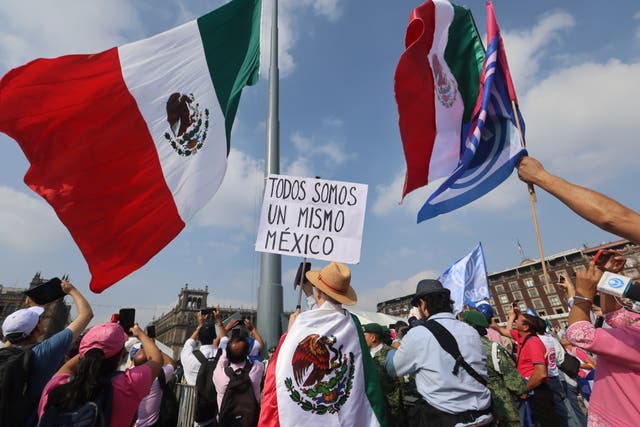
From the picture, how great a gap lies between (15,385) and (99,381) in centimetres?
51

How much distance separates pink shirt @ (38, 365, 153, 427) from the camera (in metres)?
2.11

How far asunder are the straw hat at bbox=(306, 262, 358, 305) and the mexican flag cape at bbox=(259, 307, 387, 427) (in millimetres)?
127

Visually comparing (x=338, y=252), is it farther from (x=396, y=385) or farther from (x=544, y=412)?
(x=544, y=412)

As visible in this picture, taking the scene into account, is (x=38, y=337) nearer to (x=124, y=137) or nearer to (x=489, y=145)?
(x=124, y=137)

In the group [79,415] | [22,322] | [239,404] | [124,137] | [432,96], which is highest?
[432,96]

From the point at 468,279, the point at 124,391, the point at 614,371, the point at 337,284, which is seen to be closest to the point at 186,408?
the point at 124,391

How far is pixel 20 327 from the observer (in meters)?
2.46

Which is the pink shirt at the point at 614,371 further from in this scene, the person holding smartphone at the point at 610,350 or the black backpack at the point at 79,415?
the black backpack at the point at 79,415

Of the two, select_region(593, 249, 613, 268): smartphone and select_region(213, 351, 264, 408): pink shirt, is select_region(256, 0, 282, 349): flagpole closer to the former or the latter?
select_region(213, 351, 264, 408): pink shirt

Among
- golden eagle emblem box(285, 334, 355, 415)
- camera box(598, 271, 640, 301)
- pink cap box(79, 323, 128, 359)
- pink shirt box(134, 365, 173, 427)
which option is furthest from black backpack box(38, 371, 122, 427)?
camera box(598, 271, 640, 301)

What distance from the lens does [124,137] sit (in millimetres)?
4305

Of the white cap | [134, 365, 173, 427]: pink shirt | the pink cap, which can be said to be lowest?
[134, 365, 173, 427]: pink shirt

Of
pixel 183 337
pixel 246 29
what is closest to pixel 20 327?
pixel 246 29

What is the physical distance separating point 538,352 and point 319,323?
118 inches
